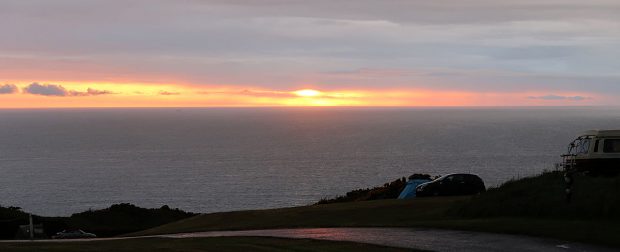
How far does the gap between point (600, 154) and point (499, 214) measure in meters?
7.00

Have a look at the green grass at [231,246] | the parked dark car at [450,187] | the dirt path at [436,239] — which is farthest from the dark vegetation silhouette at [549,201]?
the parked dark car at [450,187]

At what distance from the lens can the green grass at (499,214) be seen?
20.1 meters

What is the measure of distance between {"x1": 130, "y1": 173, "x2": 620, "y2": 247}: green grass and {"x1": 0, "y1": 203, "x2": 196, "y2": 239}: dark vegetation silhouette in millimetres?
17893

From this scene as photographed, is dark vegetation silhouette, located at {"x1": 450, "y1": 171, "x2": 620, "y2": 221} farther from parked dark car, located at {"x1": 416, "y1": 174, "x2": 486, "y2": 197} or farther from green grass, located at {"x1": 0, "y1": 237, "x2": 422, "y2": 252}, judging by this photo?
parked dark car, located at {"x1": 416, "y1": 174, "x2": 486, "y2": 197}

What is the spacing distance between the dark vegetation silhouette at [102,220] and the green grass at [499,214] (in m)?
17.9

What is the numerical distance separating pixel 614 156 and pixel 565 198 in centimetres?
656

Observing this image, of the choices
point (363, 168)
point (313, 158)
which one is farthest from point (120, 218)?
point (313, 158)

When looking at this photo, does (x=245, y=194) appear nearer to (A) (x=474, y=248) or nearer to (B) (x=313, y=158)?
(B) (x=313, y=158)

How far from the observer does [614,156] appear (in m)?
27.8

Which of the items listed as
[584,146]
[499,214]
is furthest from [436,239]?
[584,146]

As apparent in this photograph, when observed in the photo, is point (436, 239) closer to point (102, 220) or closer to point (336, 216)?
point (336, 216)

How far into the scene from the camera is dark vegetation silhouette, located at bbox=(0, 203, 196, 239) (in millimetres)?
45397

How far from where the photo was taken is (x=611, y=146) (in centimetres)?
2809

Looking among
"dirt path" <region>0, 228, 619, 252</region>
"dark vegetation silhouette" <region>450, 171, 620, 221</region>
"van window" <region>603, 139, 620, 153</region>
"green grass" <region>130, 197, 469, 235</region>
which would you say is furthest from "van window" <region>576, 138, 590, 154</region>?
"dirt path" <region>0, 228, 619, 252</region>
